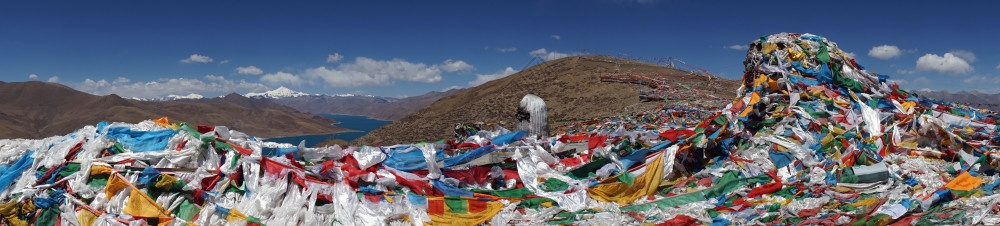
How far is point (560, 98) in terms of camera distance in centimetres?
3197

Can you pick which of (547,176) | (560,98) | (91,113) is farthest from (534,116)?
(91,113)

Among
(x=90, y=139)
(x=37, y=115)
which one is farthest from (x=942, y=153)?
(x=37, y=115)

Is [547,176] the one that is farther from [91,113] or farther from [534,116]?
[91,113]

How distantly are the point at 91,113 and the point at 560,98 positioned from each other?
493 ft

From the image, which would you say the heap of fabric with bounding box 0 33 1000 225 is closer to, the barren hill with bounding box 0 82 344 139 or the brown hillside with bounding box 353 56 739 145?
the brown hillside with bounding box 353 56 739 145

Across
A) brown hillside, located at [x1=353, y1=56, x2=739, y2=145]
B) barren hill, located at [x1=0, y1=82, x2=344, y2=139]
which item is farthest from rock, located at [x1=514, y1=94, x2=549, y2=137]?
barren hill, located at [x1=0, y1=82, x2=344, y2=139]

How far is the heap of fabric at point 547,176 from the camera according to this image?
26.2 ft

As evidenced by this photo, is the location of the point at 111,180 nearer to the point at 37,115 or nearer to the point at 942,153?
the point at 942,153

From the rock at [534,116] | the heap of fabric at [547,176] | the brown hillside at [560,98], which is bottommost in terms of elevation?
the heap of fabric at [547,176]

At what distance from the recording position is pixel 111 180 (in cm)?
816

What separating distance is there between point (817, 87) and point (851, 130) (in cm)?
180

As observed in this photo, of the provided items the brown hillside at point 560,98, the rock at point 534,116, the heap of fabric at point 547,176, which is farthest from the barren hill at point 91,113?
the heap of fabric at point 547,176

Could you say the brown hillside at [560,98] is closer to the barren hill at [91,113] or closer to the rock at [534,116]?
the rock at [534,116]

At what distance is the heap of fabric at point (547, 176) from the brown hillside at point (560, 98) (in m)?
12.2
